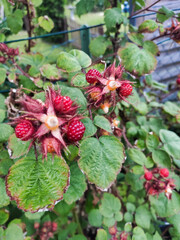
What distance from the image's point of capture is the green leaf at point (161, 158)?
31.3 inches

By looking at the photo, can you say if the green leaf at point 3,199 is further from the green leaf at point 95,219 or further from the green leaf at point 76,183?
the green leaf at point 95,219

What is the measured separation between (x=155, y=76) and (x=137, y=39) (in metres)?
1.25

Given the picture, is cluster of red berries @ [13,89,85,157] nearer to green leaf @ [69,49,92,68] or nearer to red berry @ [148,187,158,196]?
green leaf @ [69,49,92,68]

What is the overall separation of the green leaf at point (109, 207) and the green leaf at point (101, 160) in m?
0.37

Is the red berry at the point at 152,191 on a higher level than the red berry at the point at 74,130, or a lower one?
lower

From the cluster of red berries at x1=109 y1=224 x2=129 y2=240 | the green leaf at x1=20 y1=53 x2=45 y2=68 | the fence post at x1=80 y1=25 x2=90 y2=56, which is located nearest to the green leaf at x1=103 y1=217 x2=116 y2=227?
the cluster of red berries at x1=109 y1=224 x2=129 y2=240

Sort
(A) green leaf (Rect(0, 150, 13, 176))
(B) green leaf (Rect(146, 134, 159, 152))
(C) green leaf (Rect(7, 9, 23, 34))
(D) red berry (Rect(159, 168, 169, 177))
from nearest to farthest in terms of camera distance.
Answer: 1. (A) green leaf (Rect(0, 150, 13, 176))
2. (D) red berry (Rect(159, 168, 169, 177))
3. (B) green leaf (Rect(146, 134, 159, 152))
4. (C) green leaf (Rect(7, 9, 23, 34))

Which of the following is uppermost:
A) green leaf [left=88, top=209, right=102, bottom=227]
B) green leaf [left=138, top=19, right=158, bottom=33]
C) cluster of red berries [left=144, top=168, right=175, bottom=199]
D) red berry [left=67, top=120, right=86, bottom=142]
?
green leaf [left=138, top=19, right=158, bottom=33]

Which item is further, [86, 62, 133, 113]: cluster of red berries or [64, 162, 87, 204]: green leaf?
[64, 162, 87, 204]: green leaf

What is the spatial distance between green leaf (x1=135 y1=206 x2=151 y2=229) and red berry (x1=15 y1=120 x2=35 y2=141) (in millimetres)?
625

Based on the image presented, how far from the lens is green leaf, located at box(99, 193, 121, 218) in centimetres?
80

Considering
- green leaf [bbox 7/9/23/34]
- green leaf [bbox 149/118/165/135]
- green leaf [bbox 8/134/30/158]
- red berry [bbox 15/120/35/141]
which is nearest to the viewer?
red berry [bbox 15/120/35/141]

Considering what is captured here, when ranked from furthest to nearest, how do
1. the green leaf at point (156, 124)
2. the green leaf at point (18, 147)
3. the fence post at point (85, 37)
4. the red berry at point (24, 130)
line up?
the fence post at point (85, 37) < the green leaf at point (156, 124) < the green leaf at point (18, 147) < the red berry at point (24, 130)

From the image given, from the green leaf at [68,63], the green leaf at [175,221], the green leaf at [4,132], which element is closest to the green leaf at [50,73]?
the green leaf at [68,63]
